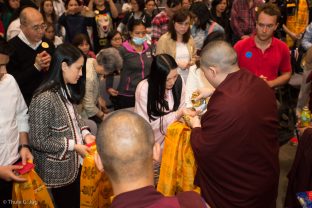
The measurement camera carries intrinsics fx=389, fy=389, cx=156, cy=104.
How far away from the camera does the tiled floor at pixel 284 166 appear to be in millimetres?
3665

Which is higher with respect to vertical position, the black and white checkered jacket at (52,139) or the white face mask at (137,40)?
the white face mask at (137,40)

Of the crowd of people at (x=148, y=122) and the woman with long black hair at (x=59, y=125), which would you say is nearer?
the crowd of people at (x=148, y=122)

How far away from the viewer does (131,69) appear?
13.7 feet

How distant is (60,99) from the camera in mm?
2447

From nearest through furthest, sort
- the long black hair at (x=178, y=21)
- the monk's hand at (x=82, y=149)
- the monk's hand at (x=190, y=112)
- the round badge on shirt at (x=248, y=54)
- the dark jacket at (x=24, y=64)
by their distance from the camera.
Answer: the monk's hand at (x=82, y=149), the monk's hand at (x=190, y=112), the dark jacket at (x=24, y=64), the round badge on shirt at (x=248, y=54), the long black hair at (x=178, y=21)

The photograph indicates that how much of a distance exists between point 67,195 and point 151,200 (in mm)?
1536

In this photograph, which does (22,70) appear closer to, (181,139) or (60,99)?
(60,99)

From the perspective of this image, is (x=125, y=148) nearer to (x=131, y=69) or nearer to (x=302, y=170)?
(x=302, y=170)

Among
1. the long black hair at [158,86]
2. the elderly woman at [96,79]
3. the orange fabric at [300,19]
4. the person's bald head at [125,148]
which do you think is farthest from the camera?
the orange fabric at [300,19]

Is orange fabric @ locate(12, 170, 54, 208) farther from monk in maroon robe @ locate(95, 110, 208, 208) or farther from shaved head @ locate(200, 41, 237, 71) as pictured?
shaved head @ locate(200, 41, 237, 71)

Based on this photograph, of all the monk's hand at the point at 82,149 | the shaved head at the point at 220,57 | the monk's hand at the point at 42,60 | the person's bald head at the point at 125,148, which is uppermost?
the shaved head at the point at 220,57

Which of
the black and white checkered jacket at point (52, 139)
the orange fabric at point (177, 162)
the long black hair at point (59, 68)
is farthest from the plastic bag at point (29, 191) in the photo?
the orange fabric at point (177, 162)

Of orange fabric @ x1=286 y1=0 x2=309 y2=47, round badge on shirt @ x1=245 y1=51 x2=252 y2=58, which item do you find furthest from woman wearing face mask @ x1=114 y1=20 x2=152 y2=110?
orange fabric @ x1=286 y1=0 x2=309 y2=47

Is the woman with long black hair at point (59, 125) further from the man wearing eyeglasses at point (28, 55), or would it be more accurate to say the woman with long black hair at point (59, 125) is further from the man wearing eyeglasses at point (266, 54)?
the man wearing eyeglasses at point (266, 54)
